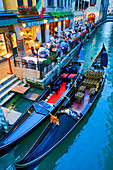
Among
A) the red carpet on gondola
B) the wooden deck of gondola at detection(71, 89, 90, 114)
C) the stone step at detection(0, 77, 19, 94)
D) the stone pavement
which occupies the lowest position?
the wooden deck of gondola at detection(71, 89, 90, 114)

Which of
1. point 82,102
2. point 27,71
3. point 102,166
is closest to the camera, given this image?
point 102,166

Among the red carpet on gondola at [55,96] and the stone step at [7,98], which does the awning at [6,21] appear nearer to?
the stone step at [7,98]

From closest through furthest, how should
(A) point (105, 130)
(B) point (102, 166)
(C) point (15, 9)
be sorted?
(B) point (102, 166) < (A) point (105, 130) < (C) point (15, 9)

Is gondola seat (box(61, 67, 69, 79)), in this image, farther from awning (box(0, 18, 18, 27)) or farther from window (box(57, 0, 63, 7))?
window (box(57, 0, 63, 7))

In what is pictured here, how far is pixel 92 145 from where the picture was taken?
583cm

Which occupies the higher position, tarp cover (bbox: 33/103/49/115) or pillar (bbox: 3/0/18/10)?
pillar (bbox: 3/0/18/10)

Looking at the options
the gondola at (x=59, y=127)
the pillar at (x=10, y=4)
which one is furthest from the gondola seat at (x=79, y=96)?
the pillar at (x=10, y=4)

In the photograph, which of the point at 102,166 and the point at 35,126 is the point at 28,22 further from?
the point at 102,166

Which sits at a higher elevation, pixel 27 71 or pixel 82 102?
pixel 27 71

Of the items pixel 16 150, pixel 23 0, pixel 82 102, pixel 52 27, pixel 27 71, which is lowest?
pixel 16 150

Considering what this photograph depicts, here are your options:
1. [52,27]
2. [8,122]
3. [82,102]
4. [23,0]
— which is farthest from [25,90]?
[52,27]

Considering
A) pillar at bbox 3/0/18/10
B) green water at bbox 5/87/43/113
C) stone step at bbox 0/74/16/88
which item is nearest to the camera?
green water at bbox 5/87/43/113

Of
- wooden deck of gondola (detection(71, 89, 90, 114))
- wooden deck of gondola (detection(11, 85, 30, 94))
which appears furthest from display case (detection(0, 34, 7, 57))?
wooden deck of gondola (detection(71, 89, 90, 114))

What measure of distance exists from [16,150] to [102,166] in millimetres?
3293
